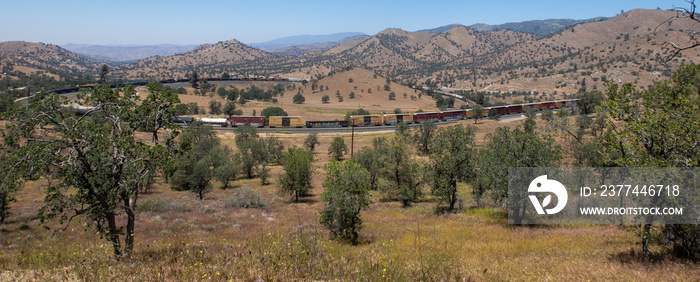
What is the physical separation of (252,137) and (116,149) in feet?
175

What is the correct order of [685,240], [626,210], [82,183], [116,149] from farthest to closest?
[626,210] → [685,240] → [116,149] → [82,183]

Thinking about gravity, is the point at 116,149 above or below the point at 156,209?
above

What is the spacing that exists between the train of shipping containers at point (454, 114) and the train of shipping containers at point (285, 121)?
3607cm

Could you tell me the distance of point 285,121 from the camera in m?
80.2

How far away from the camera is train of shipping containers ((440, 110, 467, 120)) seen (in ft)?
280

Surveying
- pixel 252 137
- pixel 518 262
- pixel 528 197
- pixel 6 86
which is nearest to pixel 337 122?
pixel 252 137

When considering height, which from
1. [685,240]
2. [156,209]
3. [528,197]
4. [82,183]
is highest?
[82,183]

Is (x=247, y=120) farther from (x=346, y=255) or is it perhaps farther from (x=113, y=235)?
(x=346, y=255)

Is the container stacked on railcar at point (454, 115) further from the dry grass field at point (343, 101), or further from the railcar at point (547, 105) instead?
the railcar at point (547, 105)

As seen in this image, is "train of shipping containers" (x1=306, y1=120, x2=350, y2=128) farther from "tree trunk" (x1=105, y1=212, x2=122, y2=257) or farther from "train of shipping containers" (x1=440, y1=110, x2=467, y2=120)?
"tree trunk" (x1=105, y1=212, x2=122, y2=257)

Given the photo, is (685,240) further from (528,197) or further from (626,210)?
Result: (528,197)

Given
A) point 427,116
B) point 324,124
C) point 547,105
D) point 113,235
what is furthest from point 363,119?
point 113,235

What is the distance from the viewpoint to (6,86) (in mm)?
100438

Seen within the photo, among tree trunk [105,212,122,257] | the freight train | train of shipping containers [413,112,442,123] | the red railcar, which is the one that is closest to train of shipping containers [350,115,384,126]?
the freight train
